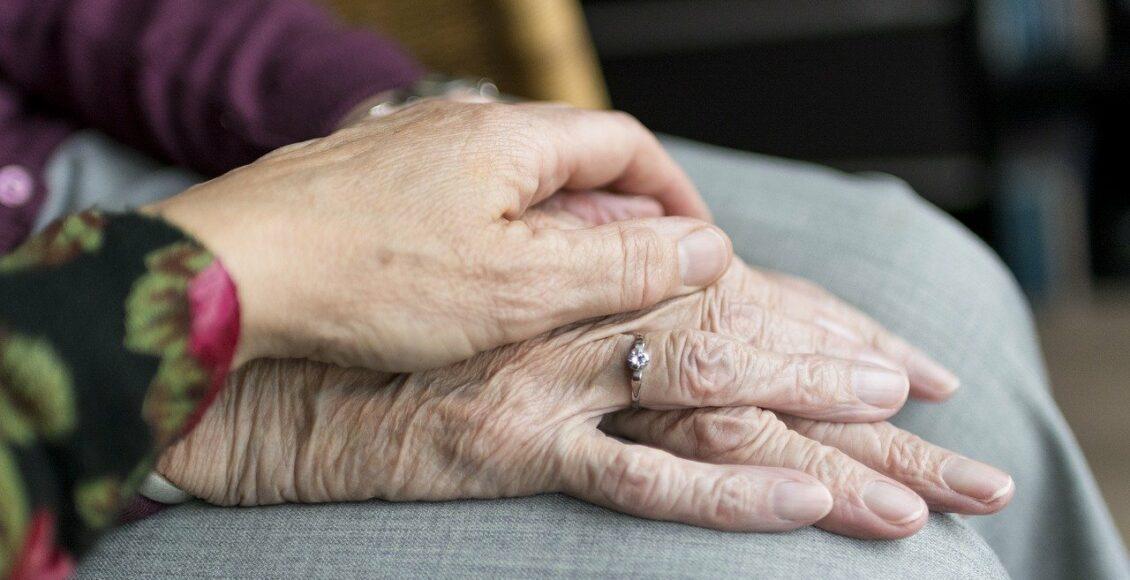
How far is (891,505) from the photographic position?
24.8 inches

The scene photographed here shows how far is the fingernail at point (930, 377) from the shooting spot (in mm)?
780

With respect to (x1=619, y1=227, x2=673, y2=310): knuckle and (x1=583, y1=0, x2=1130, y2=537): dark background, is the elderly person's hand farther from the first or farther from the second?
(x1=583, y1=0, x2=1130, y2=537): dark background

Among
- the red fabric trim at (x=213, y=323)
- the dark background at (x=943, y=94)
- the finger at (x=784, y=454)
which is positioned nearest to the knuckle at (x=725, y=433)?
the finger at (x=784, y=454)

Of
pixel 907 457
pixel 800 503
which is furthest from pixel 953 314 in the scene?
pixel 800 503

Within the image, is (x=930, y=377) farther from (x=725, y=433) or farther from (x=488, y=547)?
(x=488, y=547)

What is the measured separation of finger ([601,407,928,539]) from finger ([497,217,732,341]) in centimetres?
9

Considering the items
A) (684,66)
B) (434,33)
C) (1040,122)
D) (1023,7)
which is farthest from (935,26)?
(434,33)

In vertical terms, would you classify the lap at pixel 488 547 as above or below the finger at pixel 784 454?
below

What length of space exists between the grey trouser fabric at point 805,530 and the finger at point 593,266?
127mm

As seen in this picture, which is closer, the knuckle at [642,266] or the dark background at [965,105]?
the knuckle at [642,266]

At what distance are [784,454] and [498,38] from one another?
81 centimetres

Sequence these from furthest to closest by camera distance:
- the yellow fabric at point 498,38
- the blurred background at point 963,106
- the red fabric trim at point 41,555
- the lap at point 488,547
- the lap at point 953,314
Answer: the blurred background at point 963,106, the yellow fabric at point 498,38, the lap at point 953,314, the lap at point 488,547, the red fabric trim at point 41,555

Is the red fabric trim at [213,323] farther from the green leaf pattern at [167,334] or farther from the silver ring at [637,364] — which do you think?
the silver ring at [637,364]

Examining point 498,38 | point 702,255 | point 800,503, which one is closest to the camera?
point 800,503
